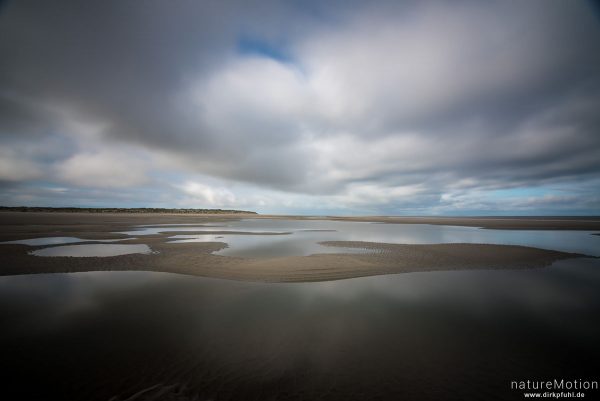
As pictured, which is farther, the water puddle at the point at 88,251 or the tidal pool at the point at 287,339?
the water puddle at the point at 88,251

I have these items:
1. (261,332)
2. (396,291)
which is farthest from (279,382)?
(396,291)

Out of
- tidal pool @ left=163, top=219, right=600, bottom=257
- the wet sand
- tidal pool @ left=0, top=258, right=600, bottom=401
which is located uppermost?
tidal pool @ left=163, top=219, right=600, bottom=257

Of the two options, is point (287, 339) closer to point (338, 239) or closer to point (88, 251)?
point (88, 251)

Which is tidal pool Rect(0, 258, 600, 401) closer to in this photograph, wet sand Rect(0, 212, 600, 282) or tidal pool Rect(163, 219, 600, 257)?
wet sand Rect(0, 212, 600, 282)

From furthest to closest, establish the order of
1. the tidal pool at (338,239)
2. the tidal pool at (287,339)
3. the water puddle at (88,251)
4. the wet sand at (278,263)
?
the tidal pool at (338,239), the water puddle at (88,251), the wet sand at (278,263), the tidal pool at (287,339)

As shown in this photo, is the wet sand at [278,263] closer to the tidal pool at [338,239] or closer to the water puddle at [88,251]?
the water puddle at [88,251]

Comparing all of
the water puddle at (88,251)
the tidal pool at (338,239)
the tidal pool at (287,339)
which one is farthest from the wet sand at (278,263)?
the tidal pool at (338,239)

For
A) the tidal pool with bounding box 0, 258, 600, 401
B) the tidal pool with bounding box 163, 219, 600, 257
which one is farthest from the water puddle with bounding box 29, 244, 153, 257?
the tidal pool with bounding box 0, 258, 600, 401

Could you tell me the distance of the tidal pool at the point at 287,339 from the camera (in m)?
3.97

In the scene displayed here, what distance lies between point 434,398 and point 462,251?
16.2 meters

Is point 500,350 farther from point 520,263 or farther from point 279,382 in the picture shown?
point 520,263

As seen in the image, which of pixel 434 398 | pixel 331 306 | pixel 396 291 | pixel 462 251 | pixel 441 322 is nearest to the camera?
pixel 434 398

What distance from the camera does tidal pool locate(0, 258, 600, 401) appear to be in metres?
3.97

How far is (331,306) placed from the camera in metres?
7.29
